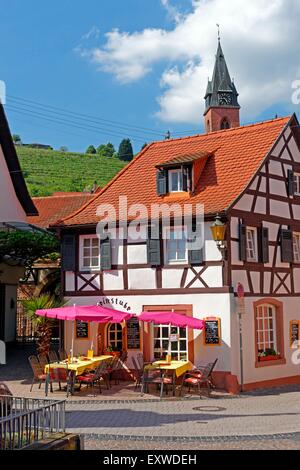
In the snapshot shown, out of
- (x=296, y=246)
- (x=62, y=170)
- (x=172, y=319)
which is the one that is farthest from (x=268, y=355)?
(x=62, y=170)

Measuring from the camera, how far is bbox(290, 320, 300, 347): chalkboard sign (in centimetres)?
2200

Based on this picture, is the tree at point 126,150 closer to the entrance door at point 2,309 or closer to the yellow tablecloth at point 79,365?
the entrance door at point 2,309

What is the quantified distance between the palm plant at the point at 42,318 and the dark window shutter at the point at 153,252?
128 inches

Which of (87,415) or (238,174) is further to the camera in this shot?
(238,174)

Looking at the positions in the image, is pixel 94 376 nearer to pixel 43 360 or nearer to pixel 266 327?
pixel 43 360

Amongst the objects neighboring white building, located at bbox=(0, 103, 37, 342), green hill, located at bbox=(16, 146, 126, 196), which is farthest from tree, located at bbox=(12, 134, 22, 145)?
neighboring white building, located at bbox=(0, 103, 37, 342)

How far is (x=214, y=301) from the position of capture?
1933cm

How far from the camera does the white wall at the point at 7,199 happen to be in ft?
85.6

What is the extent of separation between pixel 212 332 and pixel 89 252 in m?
5.37

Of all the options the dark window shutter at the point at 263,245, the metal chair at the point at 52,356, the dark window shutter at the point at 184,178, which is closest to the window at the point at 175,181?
the dark window shutter at the point at 184,178

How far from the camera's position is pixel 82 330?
21.2 meters

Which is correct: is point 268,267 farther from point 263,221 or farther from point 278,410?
point 278,410
